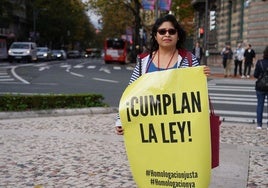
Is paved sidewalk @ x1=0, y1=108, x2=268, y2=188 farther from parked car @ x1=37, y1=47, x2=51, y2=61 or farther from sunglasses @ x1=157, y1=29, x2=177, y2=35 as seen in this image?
parked car @ x1=37, y1=47, x2=51, y2=61

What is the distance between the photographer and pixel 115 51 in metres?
51.4

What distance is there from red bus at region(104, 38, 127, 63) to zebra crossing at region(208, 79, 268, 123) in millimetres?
30936

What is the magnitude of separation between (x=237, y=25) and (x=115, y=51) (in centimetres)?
1901

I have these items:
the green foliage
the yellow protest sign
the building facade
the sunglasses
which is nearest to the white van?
the building facade

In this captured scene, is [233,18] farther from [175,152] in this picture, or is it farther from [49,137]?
[175,152]

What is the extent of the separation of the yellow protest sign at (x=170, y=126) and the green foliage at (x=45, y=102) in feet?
24.7

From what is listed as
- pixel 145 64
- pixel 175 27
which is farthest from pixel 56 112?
pixel 175 27

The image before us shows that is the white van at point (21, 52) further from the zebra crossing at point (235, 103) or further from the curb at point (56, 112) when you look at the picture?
the curb at point (56, 112)

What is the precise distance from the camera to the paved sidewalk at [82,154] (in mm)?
5566

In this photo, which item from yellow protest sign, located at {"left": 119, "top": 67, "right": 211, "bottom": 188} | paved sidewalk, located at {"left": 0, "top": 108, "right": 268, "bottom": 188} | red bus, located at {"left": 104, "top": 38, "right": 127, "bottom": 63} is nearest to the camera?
yellow protest sign, located at {"left": 119, "top": 67, "right": 211, "bottom": 188}

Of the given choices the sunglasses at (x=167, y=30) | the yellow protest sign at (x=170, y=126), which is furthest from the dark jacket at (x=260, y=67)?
the yellow protest sign at (x=170, y=126)

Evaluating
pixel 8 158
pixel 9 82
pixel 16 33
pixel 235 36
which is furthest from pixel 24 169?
pixel 16 33

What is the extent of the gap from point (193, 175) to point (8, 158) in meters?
3.72

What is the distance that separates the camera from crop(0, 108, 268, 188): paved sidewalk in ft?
18.3
